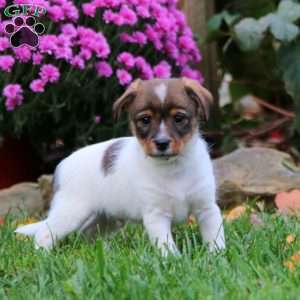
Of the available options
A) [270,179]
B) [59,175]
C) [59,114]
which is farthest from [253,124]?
[59,175]

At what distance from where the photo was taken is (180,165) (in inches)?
187

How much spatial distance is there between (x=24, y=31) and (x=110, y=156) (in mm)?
1827

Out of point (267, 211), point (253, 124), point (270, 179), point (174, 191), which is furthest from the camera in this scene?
point (253, 124)

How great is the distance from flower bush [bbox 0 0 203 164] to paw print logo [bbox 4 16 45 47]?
→ 54 mm

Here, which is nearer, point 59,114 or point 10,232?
point 10,232

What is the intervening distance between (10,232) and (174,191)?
1.17m

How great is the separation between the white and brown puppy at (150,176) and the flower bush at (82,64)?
144cm

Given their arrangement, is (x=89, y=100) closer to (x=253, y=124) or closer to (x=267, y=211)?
(x=267, y=211)

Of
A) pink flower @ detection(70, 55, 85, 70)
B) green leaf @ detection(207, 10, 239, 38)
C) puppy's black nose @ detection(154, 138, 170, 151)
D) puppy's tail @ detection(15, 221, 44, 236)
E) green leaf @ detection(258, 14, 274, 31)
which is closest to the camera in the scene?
puppy's black nose @ detection(154, 138, 170, 151)

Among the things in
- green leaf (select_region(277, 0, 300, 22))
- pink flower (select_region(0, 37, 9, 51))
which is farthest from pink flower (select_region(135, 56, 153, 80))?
green leaf (select_region(277, 0, 300, 22))

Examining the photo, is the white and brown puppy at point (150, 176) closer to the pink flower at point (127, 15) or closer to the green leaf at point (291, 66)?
the pink flower at point (127, 15)

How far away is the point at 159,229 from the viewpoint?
15.1 ft

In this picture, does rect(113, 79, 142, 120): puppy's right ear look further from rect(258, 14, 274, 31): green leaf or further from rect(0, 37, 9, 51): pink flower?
rect(258, 14, 274, 31): green leaf

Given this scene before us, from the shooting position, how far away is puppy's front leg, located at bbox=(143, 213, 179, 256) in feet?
14.8
